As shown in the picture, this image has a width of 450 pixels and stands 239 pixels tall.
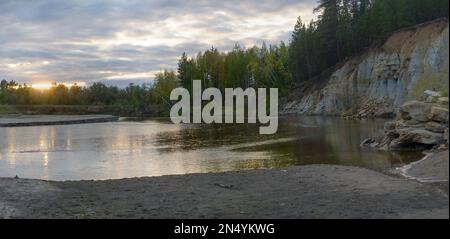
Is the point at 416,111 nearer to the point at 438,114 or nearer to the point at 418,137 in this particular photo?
the point at 438,114

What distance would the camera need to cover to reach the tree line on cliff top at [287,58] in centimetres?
8650

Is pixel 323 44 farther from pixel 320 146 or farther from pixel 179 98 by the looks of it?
pixel 320 146

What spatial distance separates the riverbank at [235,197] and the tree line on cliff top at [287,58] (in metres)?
67.6

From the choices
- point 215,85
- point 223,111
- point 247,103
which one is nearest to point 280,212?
point 223,111

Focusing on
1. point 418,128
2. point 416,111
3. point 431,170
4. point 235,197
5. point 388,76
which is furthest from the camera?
point 388,76

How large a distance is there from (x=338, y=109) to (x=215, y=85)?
5580cm

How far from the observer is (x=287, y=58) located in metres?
127

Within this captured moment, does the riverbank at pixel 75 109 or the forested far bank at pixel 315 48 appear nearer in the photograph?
the forested far bank at pixel 315 48

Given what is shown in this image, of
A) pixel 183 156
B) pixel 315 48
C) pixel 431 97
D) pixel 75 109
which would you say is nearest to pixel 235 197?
pixel 183 156

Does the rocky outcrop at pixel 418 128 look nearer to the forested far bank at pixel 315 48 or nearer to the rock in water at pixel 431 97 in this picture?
the rock in water at pixel 431 97

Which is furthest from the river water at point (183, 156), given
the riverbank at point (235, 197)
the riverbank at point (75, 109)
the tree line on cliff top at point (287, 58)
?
the riverbank at point (75, 109)

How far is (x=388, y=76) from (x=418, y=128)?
50.2 m

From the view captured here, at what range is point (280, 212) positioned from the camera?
13359 millimetres

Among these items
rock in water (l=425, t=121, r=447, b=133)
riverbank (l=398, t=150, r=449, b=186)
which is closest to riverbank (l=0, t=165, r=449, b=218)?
riverbank (l=398, t=150, r=449, b=186)
